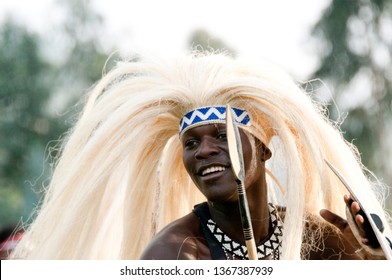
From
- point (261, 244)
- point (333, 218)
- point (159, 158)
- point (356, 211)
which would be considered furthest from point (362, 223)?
point (159, 158)

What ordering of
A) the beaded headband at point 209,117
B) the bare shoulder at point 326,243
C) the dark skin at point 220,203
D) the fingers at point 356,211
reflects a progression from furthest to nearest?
the bare shoulder at point 326,243 → the beaded headband at point 209,117 → the dark skin at point 220,203 → the fingers at point 356,211

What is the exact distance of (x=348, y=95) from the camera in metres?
18.7

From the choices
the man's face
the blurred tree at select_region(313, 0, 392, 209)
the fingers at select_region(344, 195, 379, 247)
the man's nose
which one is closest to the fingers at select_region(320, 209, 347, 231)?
the fingers at select_region(344, 195, 379, 247)

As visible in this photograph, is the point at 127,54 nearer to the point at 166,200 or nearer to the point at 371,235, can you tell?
the point at 166,200

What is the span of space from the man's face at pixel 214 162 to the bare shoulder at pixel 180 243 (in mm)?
211

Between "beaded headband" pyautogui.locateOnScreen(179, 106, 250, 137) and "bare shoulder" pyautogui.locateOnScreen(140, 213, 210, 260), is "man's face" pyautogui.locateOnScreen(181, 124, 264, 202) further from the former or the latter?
"bare shoulder" pyautogui.locateOnScreen(140, 213, 210, 260)

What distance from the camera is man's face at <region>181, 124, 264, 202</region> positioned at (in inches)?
166

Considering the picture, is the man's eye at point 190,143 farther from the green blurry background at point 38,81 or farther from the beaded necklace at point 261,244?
the green blurry background at point 38,81

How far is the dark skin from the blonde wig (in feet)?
0.49

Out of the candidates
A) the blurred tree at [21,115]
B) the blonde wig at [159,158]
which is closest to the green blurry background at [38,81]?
the blurred tree at [21,115]

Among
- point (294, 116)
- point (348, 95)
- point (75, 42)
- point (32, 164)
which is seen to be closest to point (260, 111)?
point (294, 116)

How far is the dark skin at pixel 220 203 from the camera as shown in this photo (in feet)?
13.8

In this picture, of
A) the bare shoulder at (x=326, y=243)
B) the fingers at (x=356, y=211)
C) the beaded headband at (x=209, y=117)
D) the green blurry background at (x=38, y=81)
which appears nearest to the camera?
the fingers at (x=356, y=211)
